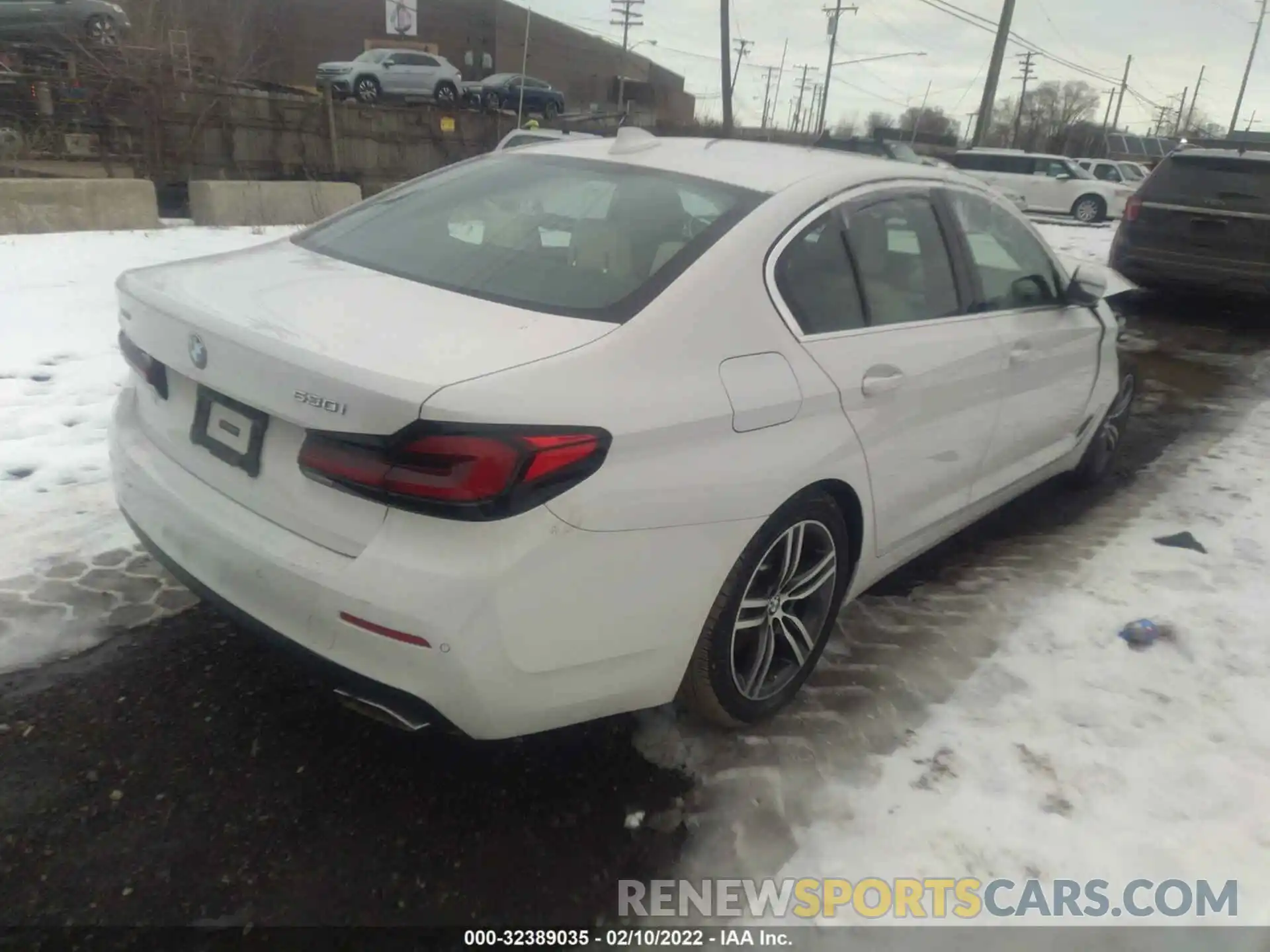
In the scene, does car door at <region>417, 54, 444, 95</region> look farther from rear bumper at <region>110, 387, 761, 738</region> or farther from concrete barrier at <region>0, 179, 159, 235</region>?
rear bumper at <region>110, 387, 761, 738</region>

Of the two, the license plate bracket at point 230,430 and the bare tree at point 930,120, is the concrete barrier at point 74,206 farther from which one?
the bare tree at point 930,120

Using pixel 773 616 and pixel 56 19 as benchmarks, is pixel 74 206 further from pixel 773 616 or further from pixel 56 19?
pixel 56 19

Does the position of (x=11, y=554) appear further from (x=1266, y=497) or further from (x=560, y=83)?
(x=560, y=83)

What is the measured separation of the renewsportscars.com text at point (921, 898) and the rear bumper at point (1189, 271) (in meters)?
8.31

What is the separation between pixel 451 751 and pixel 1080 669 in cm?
212

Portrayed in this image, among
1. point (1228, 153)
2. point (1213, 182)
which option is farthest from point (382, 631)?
point (1228, 153)

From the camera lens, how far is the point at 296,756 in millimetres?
2566

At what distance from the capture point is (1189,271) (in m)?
9.17

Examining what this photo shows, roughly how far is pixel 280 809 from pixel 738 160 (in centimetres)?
233

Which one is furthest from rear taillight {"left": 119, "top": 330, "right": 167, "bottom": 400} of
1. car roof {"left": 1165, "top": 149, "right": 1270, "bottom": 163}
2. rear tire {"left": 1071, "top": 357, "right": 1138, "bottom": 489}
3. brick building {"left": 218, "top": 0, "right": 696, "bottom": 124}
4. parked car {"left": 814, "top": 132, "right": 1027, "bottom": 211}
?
brick building {"left": 218, "top": 0, "right": 696, "bottom": 124}

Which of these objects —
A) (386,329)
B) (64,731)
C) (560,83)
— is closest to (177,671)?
(64,731)

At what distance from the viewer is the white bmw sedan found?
76.0 inches

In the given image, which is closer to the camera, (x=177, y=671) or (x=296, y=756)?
(x=296, y=756)

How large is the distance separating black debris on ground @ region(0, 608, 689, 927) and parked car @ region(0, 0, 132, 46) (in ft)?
68.6
